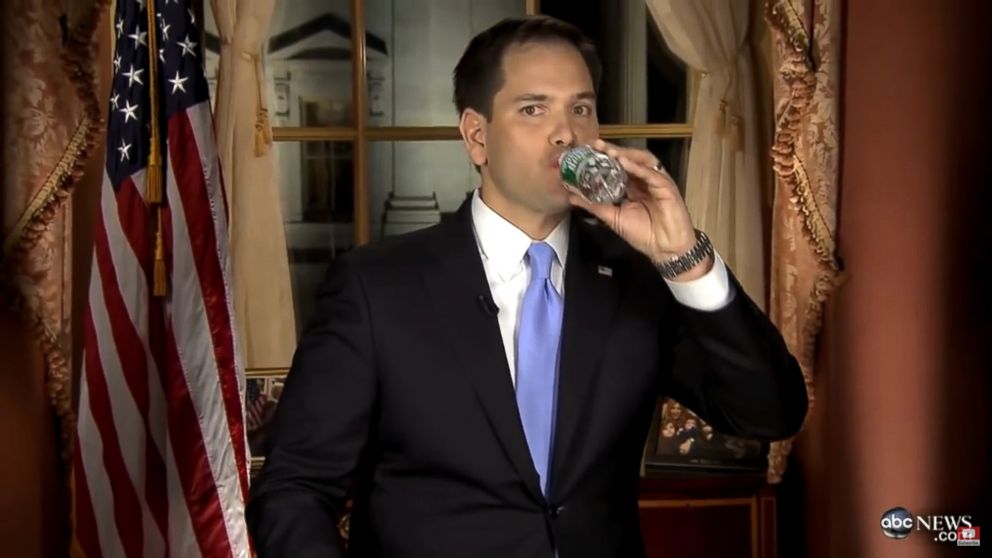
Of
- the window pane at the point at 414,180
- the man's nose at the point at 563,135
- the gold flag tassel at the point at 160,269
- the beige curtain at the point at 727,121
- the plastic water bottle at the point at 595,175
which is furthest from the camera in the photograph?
the window pane at the point at 414,180

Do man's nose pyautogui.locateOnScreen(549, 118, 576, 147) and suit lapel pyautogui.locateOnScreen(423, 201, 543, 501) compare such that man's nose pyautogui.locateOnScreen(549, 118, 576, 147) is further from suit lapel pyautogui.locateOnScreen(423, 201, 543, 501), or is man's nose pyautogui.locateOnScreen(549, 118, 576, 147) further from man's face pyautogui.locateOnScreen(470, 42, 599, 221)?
suit lapel pyautogui.locateOnScreen(423, 201, 543, 501)

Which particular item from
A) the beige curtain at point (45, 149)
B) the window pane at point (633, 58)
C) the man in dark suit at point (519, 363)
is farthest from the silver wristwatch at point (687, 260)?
the window pane at point (633, 58)

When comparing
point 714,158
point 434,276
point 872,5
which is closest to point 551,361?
point 434,276

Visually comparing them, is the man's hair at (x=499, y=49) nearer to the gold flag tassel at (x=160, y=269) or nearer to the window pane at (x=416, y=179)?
the gold flag tassel at (x=160, y=269)

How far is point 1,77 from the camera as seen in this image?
199 centimetres

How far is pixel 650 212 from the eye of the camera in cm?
126

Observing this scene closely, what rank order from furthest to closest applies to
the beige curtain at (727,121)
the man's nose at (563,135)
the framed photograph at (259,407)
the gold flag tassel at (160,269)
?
the beige curtain at (727,121), the framed photograph at (259,407), the gold flag tassel at (160,269), the man's nose at (563,135)

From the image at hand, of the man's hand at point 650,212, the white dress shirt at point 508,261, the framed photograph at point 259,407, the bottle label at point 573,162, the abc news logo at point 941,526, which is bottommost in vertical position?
the abc news logo at point 941,526

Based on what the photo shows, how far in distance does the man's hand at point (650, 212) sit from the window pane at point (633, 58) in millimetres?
1472

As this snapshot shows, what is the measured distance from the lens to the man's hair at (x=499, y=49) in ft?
4.42

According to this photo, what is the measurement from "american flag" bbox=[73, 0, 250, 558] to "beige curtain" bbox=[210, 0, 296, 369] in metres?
0.32

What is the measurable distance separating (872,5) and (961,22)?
0.16m

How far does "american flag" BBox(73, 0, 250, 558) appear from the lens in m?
2.09

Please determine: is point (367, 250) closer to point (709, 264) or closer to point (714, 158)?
point (709, 264)
